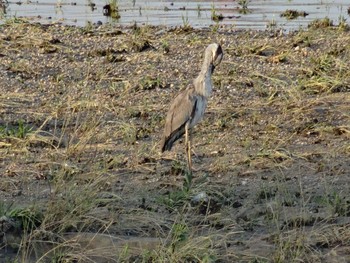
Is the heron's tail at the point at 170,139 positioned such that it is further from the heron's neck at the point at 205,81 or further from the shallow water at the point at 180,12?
the shallow water at the point at 180,12

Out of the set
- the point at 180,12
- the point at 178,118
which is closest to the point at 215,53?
the point at 178,118

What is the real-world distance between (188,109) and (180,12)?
846 cm

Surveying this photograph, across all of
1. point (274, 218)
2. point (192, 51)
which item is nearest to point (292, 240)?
point (274, 218)

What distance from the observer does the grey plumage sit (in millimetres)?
8258

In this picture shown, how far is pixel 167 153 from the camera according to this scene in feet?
28.5

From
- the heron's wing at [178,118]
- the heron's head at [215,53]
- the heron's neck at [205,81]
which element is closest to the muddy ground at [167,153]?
the heron's wing at [178,118]

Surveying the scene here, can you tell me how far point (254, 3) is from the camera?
18.0 metres

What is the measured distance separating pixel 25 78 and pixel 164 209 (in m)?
4.51

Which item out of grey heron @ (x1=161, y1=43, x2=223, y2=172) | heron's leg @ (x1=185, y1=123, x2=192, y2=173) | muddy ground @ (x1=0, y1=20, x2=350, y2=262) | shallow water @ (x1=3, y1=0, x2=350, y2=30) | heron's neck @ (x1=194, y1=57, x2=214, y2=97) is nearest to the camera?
muddy ground @ (x1=0, y1=20, x2=350, y2=262)

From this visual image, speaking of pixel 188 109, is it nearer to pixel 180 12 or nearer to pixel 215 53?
pixel 215 53

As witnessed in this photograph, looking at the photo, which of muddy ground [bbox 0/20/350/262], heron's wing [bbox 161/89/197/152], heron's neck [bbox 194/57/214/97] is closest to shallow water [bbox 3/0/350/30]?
muddy ground [bbox 0/20/350/262]

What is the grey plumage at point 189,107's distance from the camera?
325 inches

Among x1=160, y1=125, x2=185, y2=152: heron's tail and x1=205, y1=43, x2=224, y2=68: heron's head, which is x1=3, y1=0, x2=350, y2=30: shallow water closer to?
x1=205, y1=43, x2=224, y2=68: heron's head

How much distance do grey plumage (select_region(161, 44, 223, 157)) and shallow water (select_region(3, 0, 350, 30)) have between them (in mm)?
6060
